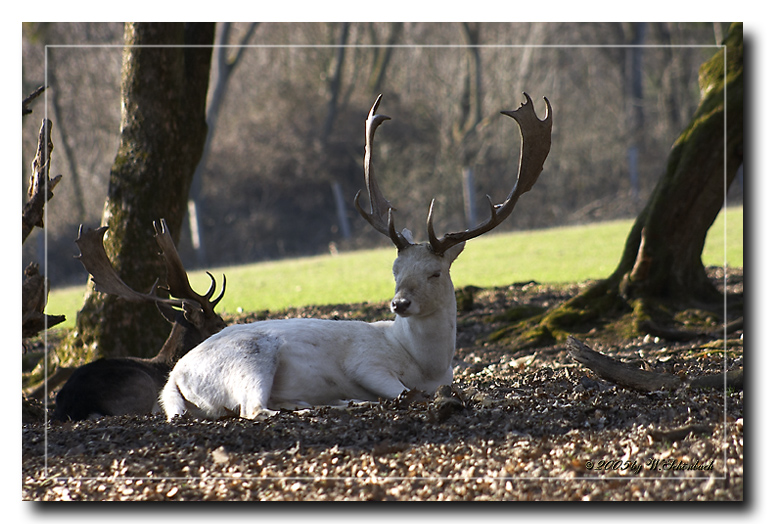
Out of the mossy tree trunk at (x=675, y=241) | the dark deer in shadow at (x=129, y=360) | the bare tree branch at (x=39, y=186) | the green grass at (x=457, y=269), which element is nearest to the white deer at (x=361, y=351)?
the dark deer in shadow at (x=129, y=360)

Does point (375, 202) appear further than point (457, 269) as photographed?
No

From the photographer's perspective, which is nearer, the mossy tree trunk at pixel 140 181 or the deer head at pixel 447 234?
the deer head at pixel 447 234

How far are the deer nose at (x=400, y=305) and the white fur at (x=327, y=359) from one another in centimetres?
1

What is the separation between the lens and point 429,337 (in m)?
5.21

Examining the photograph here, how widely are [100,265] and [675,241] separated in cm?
527

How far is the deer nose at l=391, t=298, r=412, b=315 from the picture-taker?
474 cm

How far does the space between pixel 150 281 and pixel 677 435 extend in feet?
16.7

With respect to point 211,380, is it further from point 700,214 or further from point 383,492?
point 700,214

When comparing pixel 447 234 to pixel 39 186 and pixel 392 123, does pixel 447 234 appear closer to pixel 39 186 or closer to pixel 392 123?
pixel 39 186

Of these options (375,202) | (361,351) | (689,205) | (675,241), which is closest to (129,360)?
(361,351)

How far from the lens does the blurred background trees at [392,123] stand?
1023cm

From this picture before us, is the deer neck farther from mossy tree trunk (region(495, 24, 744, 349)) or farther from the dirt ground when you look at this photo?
mossy tree trunk (region(495, 24, 744, 349))

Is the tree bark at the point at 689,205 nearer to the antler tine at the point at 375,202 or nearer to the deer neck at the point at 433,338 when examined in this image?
the deer neck at the point at 433,338

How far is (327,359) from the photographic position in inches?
207
